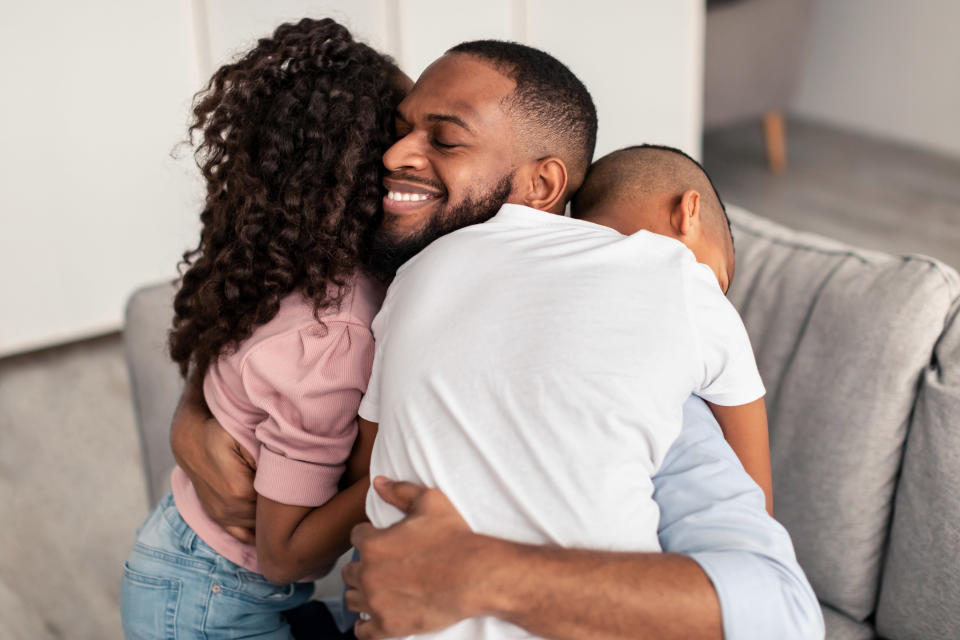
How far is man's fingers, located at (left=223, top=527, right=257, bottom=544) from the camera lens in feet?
4.02

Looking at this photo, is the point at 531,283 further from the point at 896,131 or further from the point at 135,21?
the point at 896,131

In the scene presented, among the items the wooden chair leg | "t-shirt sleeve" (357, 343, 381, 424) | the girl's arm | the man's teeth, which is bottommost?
the wooden chair leg

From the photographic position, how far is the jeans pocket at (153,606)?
1230 millimetres

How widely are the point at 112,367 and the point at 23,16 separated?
3.50 ft

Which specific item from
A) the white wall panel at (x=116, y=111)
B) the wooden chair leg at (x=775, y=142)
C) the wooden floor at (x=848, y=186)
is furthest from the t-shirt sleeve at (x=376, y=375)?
the wooden chair leg at (x=775, y=142)

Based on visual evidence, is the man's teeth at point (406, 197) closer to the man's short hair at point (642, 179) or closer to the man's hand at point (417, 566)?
the man's short hair at point (642, 179)

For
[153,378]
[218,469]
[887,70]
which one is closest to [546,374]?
[218,469]

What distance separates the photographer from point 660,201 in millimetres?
1220

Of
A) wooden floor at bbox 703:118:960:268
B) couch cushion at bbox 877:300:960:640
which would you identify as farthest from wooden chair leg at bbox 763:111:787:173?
couch cushion at bbox 877:300:960:640

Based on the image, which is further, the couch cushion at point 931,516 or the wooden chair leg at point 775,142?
the wooden chair leg at point 775,142

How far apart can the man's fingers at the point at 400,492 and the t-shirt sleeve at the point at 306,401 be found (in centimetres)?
17

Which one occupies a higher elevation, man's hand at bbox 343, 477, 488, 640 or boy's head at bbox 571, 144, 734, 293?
boy's head at bbox 571, 144, 734, 293

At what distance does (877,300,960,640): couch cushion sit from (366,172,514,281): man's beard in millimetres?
630

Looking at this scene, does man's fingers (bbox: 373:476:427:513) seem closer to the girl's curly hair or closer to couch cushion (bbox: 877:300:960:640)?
the girl's curly hair
